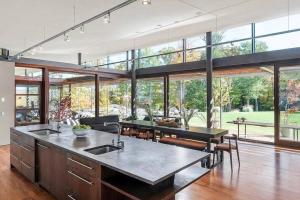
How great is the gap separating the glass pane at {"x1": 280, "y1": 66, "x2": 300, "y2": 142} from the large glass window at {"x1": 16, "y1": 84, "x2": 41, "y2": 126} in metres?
7.56

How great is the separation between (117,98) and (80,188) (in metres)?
7.79

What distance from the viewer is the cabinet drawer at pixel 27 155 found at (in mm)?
3652

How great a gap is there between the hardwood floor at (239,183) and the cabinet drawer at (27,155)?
1.20 feet

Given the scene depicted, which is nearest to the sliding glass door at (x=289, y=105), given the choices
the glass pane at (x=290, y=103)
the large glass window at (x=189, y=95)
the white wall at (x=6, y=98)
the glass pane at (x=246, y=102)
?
the glass pane at (x=290, y=103)

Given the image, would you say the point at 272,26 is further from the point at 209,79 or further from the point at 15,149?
the point at 15,149

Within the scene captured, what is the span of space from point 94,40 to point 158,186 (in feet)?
18.8

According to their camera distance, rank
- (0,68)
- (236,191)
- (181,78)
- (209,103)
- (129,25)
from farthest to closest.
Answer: (181,78) → (209,103) → (0,68) → (129,25) → (236,191)

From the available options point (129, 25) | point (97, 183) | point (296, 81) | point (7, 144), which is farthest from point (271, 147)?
point (7, 144)

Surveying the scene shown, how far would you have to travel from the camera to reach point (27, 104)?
7.53 meters

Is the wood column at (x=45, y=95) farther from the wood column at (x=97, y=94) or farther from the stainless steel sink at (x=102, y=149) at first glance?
the stainless steel sink at (x=102, y=149)

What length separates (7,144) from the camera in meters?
6.90

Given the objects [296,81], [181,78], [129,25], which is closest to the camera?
[129,25]

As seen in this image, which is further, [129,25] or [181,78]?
[181,78]

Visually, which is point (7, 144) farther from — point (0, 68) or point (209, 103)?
point (209, 103)
